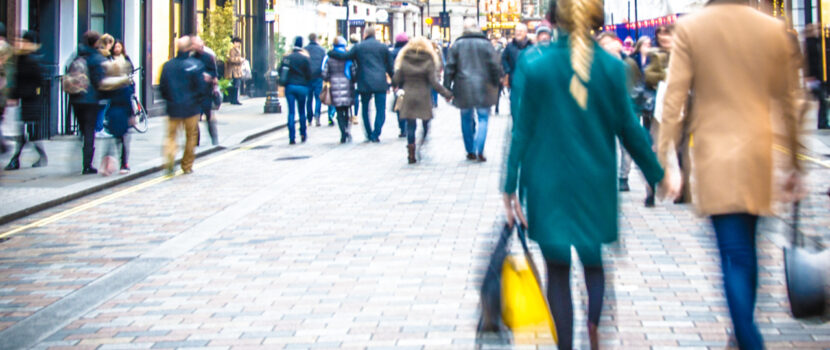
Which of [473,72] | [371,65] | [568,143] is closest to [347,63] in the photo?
[371,65]

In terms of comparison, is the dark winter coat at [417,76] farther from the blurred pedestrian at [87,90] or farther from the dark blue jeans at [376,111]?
the blurred pedestrian at [87,90]

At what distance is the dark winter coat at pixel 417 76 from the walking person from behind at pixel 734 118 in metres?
9.87

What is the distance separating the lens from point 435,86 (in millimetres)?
14062

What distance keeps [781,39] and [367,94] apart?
1319 cm

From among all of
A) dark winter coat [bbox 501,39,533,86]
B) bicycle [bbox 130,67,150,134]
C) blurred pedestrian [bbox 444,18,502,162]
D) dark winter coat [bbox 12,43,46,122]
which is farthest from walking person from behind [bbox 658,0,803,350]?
bicycle [bbox 130,67,150,134]

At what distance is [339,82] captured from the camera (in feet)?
59.1

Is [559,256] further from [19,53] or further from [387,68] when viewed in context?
[387,68]

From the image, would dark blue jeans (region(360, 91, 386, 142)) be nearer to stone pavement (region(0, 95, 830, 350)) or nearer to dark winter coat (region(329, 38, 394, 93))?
dark winter coat (region(329, 38, 394, 93))

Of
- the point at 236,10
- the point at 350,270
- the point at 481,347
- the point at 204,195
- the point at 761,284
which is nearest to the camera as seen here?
the point at 481,347

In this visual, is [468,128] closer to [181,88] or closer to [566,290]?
[181,88]

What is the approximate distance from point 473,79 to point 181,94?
11.7 ft

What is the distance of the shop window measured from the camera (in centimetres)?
2230

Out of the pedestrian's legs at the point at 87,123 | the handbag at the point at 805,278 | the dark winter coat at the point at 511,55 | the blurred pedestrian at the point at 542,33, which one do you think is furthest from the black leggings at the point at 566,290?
the dark winter coat at the point at 511,55

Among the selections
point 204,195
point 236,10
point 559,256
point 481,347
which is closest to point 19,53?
point 204,195
